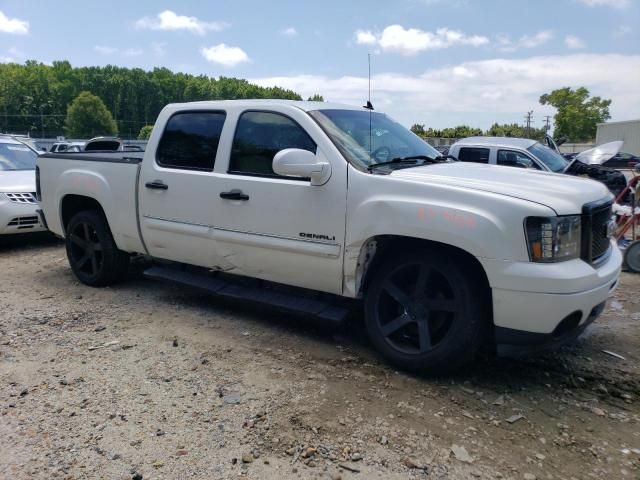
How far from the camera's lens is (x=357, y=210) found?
3.62 m

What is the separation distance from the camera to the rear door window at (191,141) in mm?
4520

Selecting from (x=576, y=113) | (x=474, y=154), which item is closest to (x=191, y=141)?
(x=474, y=154)

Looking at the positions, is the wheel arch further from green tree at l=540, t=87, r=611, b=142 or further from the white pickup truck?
green tree at l=540, t=87, r=611, b=142

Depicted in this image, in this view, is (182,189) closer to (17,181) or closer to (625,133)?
(17,181)

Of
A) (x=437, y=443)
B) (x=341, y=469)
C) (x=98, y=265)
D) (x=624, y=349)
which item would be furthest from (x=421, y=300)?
(x=98, y=265)

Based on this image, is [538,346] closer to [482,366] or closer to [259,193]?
[482,366]

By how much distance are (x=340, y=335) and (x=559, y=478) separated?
210cm

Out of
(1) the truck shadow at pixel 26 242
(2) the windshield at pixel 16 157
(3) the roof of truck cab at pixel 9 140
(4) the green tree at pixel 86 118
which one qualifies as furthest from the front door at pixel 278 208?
(4) the green tree at pixel 86 118

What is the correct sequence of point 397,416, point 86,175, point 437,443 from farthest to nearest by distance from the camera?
point 86,175 < point 397,416 < point 437,443

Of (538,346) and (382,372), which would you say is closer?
(538,346)

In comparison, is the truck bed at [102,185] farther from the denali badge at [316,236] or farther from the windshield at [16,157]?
the windshield at [16,157]

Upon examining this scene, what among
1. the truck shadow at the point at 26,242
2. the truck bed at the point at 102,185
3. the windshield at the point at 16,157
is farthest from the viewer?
the windshield at the point at 16,157

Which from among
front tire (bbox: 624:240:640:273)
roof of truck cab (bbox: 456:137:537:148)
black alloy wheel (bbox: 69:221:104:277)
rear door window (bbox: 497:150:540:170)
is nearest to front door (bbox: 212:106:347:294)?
black alloy wheel (bbox: 69:221:104:277)

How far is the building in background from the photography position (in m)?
45.0
